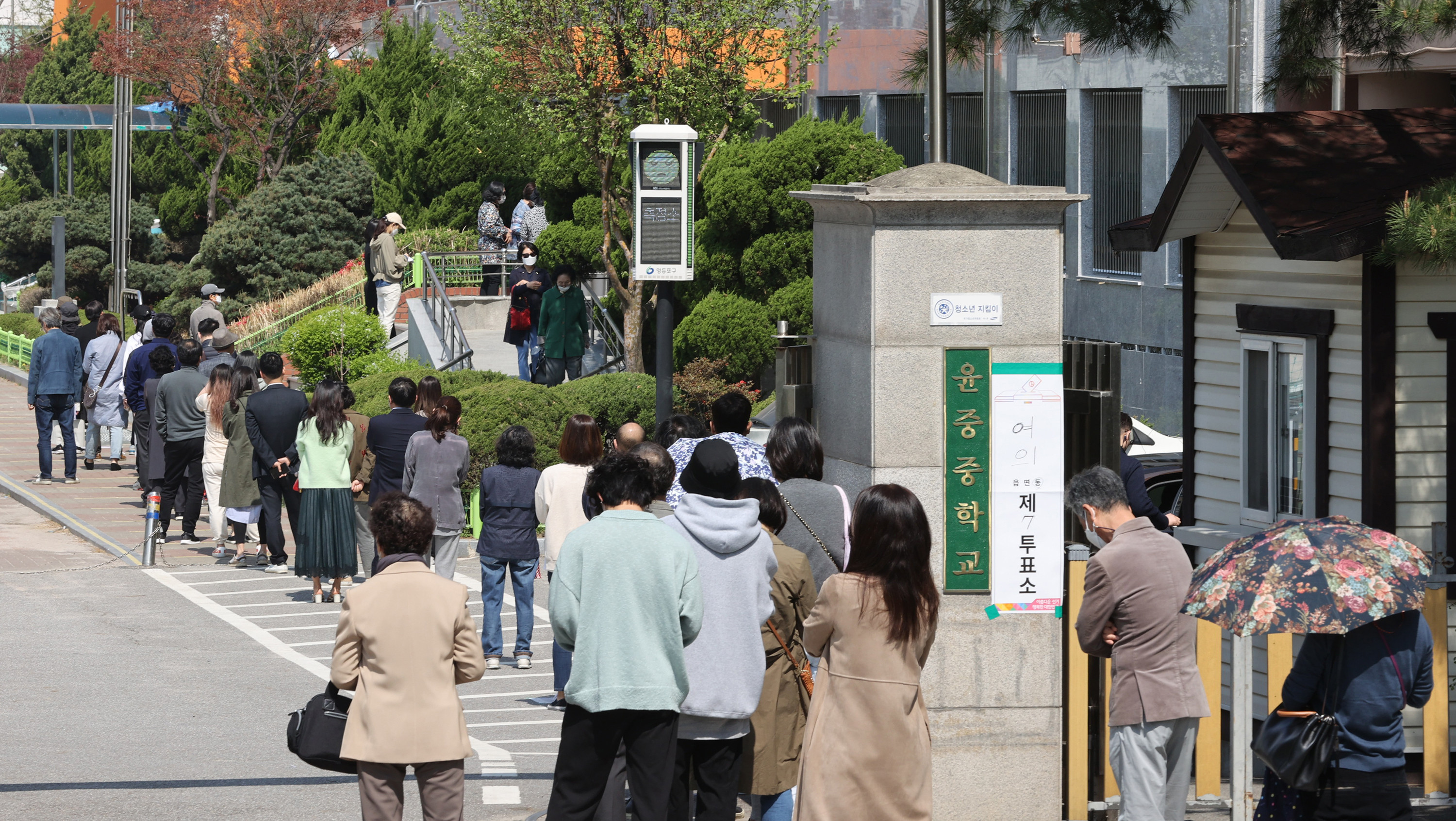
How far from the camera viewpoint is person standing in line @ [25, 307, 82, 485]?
19203 millimetres

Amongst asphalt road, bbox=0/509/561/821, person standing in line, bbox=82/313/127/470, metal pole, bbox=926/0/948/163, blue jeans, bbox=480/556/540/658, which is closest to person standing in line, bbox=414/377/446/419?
blue jeans, bbox=480/556/540/658

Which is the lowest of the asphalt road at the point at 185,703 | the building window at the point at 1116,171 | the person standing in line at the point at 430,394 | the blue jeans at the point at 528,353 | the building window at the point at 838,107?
the asphalt road at the point at 185,703

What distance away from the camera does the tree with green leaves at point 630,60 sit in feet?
75.3

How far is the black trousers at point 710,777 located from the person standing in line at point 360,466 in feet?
22.4

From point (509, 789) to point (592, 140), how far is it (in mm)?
16164

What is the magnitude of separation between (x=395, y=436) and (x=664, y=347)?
289 centimetres

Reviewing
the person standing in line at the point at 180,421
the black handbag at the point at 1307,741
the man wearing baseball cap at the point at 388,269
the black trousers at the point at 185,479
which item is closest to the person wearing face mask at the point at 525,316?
the man wearing baseball cap at the point at 388,269

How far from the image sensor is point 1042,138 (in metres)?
24.5

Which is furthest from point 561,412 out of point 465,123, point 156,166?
point 156,166

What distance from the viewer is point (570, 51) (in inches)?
910

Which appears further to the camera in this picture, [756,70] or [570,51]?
[756,70]

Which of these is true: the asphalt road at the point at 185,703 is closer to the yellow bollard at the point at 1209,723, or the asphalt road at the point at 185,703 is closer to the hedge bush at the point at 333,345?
the yellow bollard at the point at 1209,723

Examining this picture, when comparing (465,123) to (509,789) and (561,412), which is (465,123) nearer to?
(561,412)

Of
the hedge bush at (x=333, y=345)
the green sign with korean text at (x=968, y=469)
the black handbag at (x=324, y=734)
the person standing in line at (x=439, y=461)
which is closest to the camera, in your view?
the black handbag at (x=324, y=734)
